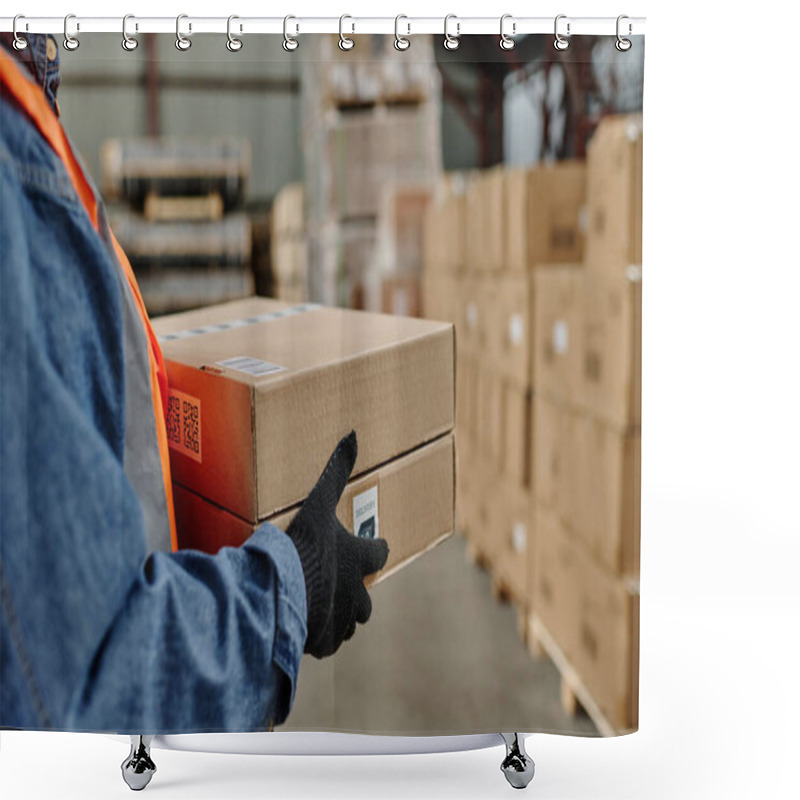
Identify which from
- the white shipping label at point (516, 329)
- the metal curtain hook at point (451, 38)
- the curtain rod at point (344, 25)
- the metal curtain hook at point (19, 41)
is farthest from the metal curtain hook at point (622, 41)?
the metal curtain hook at point (19, 41)

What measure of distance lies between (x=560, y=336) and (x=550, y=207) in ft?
0.70

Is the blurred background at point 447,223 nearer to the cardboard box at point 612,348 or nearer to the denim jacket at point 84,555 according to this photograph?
the cardboard box at point 612,348

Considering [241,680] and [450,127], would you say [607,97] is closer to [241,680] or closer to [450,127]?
[450,127]

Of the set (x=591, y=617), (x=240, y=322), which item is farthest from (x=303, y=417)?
(x=591, y=617)

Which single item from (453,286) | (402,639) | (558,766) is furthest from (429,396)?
(558,766)

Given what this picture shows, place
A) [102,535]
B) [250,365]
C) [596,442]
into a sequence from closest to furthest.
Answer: [102,535], [250,365], [596,442]

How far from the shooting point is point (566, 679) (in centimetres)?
161

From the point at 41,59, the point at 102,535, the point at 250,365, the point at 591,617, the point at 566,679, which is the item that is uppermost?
the point at 41,59

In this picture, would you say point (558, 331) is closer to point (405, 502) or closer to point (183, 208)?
point (405, 502)

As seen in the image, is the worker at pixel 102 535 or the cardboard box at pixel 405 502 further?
the cardboard box at pixel 405 502

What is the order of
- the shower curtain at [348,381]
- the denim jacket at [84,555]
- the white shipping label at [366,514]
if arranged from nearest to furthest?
the denim jacket at [84,555] → the shower curtain at [348,381] → the white shipping label at [366,514]

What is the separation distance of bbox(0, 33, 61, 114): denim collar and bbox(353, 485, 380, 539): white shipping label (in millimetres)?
793

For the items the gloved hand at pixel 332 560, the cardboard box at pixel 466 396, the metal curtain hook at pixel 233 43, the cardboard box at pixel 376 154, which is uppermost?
the metal curtain hook at pixel 233 43

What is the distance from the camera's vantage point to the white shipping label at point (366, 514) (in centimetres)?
155
